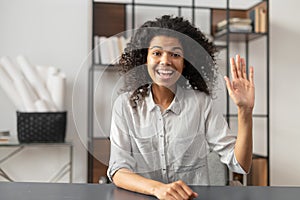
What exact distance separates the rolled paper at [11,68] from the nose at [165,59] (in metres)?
1.96

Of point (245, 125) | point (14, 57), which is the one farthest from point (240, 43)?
point (245, 125)

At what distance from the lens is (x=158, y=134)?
1110 millimetres

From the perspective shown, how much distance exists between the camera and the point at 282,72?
11.3 ft

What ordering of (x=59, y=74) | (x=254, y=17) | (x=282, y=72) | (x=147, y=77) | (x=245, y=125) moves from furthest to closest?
(x=282, y=72) < (x=254, y=17) < (x=59, y=74) < (x=245, y=125) < (x=147, y=77)

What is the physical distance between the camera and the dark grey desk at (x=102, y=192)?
3.10 feet

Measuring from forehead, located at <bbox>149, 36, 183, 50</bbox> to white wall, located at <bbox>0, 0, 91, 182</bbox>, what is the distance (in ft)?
6.67

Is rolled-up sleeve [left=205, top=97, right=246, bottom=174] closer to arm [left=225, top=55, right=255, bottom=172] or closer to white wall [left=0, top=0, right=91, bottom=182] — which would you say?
arm [left=225, top=55, right=255, bottom=172]

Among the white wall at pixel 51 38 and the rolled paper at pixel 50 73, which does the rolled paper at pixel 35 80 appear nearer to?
the rolled paper at pixel 50 73

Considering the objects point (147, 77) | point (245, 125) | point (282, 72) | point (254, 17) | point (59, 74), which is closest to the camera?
point (147, 77)

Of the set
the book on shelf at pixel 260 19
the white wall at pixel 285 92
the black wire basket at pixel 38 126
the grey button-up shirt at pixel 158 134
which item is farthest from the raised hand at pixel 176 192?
the white wall at pixel 285 92

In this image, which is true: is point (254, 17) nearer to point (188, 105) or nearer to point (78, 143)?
point (78, 143)

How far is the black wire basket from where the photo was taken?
2.78 metres

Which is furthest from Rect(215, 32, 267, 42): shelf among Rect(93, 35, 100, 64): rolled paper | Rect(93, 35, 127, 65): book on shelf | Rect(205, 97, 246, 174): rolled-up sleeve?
Rect(205, 97, 246, 174): rolled-up sleeve

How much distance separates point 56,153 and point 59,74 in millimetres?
554
